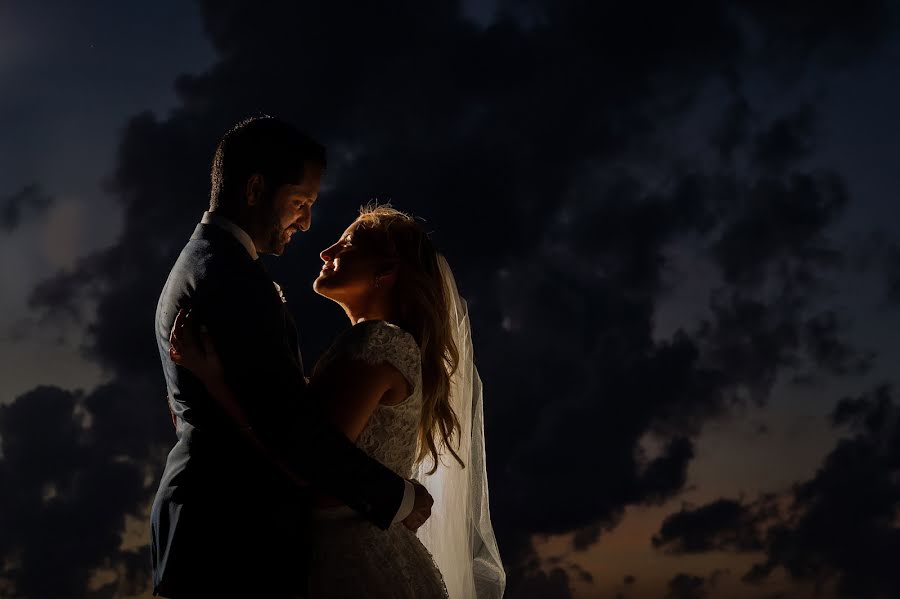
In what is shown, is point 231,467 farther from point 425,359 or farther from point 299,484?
point 425,359

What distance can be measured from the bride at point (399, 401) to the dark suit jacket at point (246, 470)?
134 millimetres

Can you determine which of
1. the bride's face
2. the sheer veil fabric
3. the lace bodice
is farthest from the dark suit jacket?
the sheer veil fabric

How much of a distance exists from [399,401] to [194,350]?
954 mm

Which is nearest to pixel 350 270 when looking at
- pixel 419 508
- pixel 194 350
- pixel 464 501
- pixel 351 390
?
pixel 351 390

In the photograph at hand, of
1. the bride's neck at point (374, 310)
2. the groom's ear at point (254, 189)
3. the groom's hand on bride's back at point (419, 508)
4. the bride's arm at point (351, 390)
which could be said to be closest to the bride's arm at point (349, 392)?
the bride's arm at point (351, 390)

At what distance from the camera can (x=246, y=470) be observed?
11.8 ft

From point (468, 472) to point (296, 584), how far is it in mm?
2055

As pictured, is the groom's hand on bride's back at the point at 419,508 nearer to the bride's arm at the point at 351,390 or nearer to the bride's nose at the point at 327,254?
the bride's arm at the point at 351,390

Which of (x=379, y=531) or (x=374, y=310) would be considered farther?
(x=374, y=310)

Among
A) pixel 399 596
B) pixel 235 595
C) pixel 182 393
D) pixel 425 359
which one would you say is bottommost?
pixel 235 595

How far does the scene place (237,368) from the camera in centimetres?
356

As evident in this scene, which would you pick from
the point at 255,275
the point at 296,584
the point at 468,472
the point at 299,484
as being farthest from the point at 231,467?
the point at 468,472

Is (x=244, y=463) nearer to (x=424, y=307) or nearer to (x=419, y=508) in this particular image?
(x=419, y=508)

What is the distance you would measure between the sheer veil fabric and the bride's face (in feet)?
1.47
